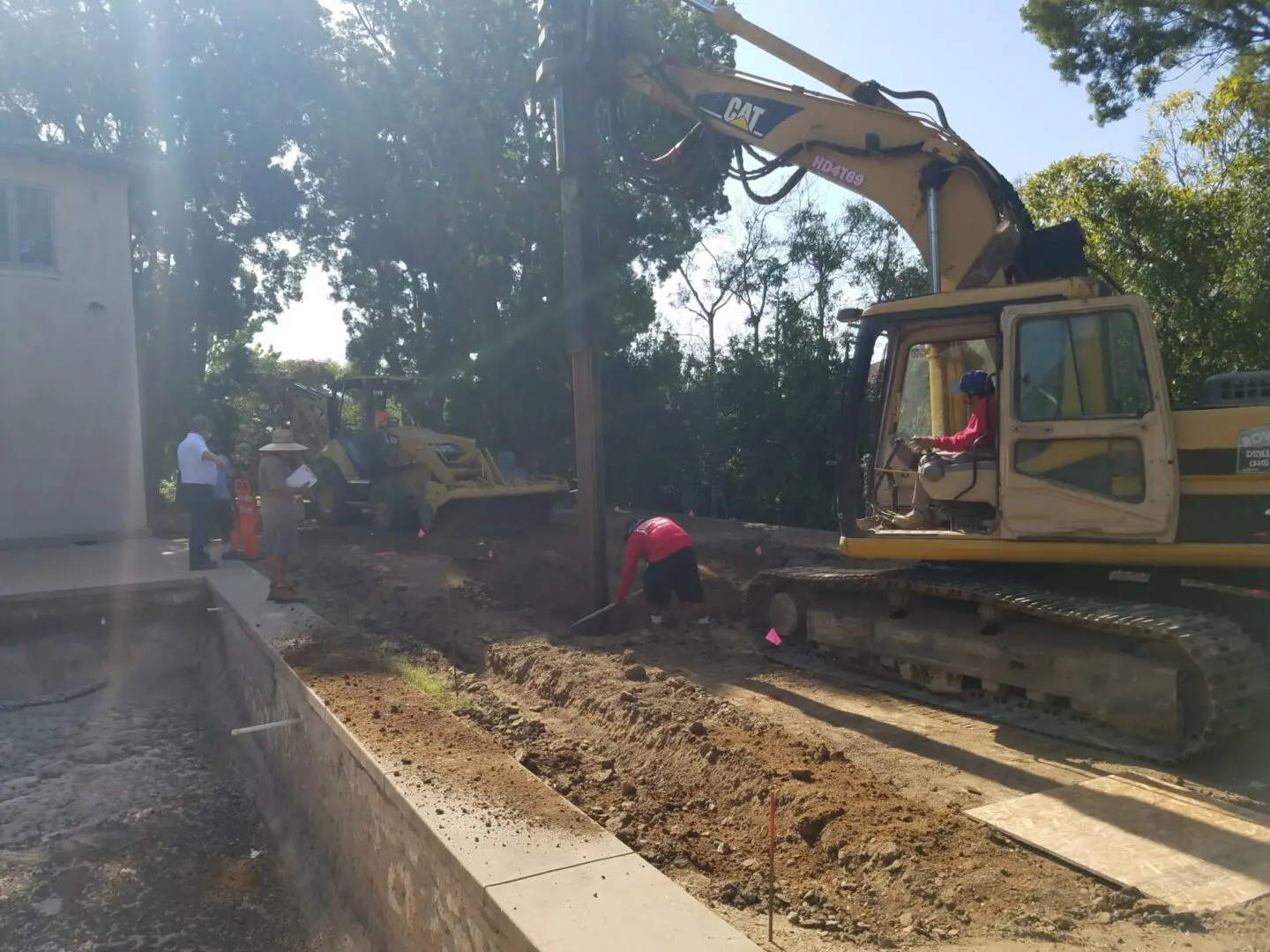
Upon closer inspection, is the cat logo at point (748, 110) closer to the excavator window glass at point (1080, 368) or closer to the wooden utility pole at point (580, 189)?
the wooden utility pole at point (580, 189)

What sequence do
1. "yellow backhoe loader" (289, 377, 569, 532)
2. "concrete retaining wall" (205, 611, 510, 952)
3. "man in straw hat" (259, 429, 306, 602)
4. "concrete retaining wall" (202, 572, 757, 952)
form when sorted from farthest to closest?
"yellow backhoe loader" (289, 377, 569, 532)
"man in straw hat" (259, 429, 306, 602)
"concrete retaining wall" (205, 611, 510, 952)
"concrete retaining wall" (202, 572, 757, 952)

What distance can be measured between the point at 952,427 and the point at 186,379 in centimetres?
2043

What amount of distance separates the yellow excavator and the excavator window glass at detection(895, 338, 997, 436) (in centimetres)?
2

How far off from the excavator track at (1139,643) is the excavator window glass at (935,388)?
1.07 meters

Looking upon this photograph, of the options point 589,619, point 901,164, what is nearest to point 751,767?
point 589,619

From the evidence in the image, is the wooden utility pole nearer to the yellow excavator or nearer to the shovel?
the yellow excavator

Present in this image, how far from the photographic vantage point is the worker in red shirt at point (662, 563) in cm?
839

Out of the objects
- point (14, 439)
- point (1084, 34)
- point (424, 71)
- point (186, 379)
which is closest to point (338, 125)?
point (424, 71)

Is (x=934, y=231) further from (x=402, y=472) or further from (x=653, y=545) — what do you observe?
(x=402, y=472)

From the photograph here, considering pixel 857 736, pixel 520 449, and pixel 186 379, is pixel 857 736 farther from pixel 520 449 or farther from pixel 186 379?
pixel 186 379

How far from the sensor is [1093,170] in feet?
46.9

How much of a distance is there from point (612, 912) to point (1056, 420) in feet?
13.4

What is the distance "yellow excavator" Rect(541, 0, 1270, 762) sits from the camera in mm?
5520

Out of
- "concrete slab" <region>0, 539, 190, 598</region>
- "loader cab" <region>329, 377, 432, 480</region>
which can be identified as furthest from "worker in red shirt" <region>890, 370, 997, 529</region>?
"loader cab" <region>329, 377, 432, 480</region>
